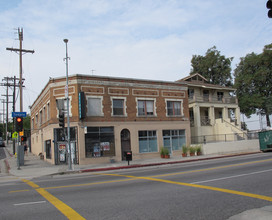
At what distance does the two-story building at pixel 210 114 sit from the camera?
34.4 metres

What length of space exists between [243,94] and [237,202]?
45559 mm

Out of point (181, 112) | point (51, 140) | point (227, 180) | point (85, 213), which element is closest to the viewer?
point (85, 213)

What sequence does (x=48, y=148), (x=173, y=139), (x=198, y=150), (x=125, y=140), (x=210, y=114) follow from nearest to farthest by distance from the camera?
(x=125, y=140)
(x=48, y=148)
(x=198, y=150)
(x=173, y=139)
(x=210, y=114)

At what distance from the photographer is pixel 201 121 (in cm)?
3594

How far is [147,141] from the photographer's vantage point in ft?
91.0

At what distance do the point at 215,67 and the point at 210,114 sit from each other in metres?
17.3

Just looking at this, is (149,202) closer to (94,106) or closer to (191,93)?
(94,106)

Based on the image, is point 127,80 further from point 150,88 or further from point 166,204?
point 166,204

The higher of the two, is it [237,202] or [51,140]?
[51,140]

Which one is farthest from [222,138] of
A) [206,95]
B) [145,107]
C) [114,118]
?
[114,118]

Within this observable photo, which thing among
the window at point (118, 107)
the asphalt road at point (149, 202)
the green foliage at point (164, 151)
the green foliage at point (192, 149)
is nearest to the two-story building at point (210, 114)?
the green foliage at point (192, 149)

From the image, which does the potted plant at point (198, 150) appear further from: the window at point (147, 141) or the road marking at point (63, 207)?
the road marking at point (63, 207)

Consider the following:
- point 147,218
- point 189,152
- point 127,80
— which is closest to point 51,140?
point 127,80

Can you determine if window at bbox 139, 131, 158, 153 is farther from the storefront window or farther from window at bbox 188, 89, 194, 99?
window at bbox 188, 89, 194, 99
